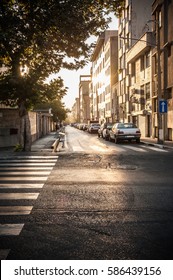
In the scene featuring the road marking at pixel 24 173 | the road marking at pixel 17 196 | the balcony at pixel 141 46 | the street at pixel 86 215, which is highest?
the balcony at pixel 141 46

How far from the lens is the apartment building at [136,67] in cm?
3606

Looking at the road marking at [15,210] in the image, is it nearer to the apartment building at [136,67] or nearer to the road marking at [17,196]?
the road marking at [17,196]

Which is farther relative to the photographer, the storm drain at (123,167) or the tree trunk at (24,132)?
the tree trunk at (24,132)

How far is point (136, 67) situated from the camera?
136 feet

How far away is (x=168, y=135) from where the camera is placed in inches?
1120

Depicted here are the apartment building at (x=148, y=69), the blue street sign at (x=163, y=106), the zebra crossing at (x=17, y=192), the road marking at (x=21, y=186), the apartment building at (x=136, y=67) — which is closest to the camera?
the zebra crossing at (x=17, y=192)

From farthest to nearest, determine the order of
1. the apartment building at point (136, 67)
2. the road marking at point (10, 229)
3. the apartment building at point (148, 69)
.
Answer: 1. the apartment building at point (136, 67)
2. the apartment building at point (148, 69)
3. the road marking at point (10, 229)

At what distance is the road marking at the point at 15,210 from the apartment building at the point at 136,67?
27812mm

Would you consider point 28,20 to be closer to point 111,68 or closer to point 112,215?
point 112,215

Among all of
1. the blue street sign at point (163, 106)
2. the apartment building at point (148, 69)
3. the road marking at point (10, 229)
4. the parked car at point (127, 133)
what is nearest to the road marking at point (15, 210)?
the road marking at point (10, 229)

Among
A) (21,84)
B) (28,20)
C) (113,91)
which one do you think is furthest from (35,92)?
(113,91)

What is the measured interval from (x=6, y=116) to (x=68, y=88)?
6762 mm

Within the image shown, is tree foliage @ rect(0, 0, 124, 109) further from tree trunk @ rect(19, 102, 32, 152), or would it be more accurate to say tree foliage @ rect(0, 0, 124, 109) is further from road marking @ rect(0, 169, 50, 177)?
road marking @ rect(0, 169, 50, 177)

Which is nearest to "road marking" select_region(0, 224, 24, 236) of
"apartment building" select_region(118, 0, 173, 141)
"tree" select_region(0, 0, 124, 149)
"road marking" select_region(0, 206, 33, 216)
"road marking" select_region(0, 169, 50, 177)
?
"road marking" select_region(0, 206, 33, 216)
